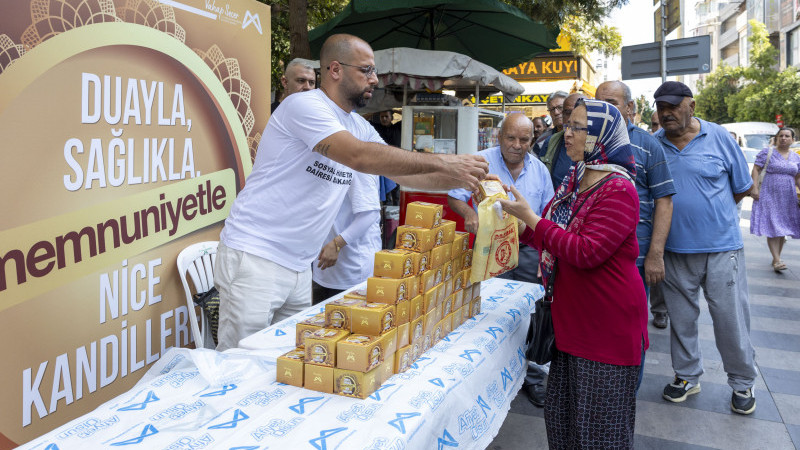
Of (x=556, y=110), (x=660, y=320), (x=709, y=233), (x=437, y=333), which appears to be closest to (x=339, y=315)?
(x=437, y=333)

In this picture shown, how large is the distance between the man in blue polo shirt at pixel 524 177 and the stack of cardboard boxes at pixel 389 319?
139 centimetres

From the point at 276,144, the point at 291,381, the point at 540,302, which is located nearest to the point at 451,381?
the point at 291,381

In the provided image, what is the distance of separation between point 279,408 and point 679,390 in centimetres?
348

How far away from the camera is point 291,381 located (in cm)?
202

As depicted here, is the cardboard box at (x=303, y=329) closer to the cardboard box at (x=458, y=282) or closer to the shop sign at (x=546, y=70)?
the cardboard box at (x=458, y=282)

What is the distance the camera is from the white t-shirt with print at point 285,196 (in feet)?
8.83

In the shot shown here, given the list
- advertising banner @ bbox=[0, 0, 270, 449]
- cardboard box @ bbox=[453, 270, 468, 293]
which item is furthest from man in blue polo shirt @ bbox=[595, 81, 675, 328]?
Answer: advertising banner @ bbox=[0, 0, 270, 449]

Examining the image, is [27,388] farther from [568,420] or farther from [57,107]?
[568,420]

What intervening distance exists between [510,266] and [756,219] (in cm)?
738

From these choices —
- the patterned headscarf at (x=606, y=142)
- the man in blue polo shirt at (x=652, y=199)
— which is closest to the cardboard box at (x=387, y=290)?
the patterned headscarf at (x=606, y=142)

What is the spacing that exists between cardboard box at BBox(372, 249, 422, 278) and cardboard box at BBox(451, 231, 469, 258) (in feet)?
1.35

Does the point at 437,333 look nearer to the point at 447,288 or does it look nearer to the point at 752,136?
the point at 447,288

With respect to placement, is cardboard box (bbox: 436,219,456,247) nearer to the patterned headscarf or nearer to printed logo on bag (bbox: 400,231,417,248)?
printed logo on bag (bbox: 400,231,417,248)

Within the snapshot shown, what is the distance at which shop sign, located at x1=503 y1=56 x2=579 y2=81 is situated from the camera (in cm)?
1680
